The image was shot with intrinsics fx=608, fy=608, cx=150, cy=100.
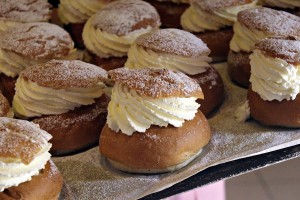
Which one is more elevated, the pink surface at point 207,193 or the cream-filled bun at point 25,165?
the cream-filled bun at point 25,165

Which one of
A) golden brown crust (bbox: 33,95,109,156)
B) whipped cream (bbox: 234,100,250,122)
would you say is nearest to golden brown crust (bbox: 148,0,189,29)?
whipped cream (bbox: 234,100,250,122)

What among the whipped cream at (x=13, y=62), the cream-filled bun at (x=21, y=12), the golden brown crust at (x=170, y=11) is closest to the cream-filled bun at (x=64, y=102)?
the whipped cream at (x=13, y=62)

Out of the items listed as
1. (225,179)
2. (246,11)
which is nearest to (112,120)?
(225,179)

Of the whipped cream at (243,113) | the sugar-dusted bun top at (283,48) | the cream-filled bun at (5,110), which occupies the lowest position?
the cream-filled bun at (5,110)

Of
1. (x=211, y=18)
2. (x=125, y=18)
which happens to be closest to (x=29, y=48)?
(x=125, y=18)

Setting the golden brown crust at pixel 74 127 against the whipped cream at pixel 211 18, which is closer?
the golden brown crust at pixel 74 127

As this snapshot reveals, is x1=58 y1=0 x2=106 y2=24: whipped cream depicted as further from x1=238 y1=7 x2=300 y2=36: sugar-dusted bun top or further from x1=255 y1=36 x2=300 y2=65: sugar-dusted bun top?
x1=255 y1=36 x2=300 y2=65: sugar-dusted bun top

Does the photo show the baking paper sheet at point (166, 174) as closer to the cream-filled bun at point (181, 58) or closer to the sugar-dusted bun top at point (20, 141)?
the cream-filled bun at point (181, 58)

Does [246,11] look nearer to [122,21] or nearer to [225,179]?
[122,21]
